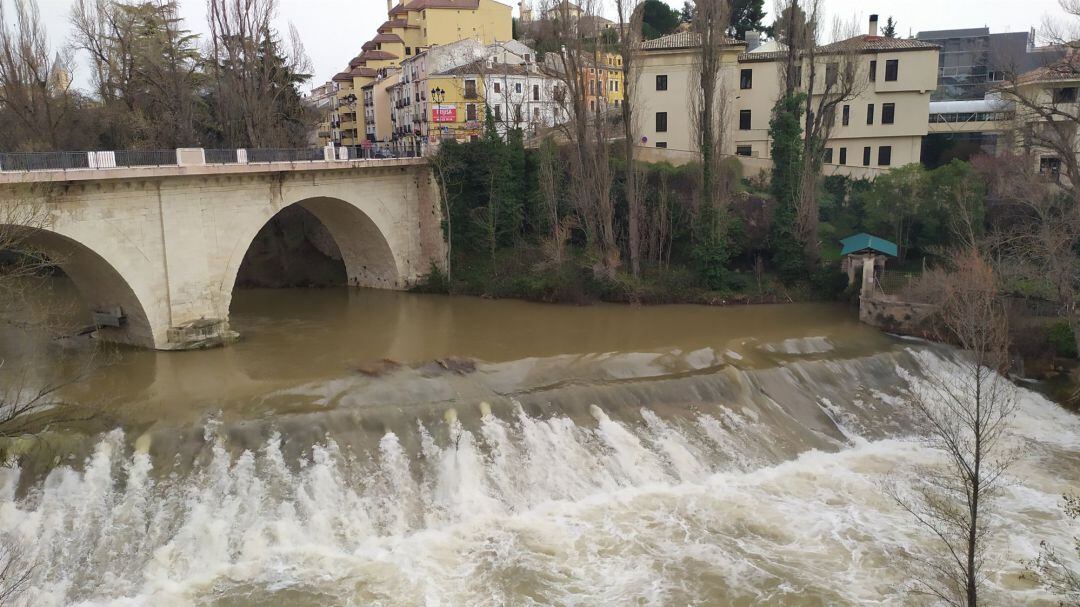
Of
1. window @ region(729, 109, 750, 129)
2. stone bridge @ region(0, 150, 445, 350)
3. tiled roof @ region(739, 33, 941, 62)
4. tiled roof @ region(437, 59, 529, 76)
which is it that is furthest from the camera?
tiled roof @ region(437, 59, 529, 76)

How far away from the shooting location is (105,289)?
21719mm

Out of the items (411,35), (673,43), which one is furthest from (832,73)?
(411,35)

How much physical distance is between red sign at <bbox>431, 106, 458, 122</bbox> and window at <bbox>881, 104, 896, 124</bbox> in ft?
74.8

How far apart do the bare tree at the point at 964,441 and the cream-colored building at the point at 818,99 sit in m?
14.3

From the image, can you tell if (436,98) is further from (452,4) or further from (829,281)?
(829,281)

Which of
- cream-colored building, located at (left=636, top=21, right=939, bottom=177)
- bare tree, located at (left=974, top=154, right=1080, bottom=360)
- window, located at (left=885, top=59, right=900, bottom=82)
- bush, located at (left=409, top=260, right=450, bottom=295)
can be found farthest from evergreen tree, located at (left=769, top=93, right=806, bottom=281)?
bush, located at (left=409, top=260, right=450, bottom=295)

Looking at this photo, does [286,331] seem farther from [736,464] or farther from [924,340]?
[924,340]

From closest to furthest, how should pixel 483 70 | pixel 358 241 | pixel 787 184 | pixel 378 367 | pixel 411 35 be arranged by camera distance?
pixel 378 367 → pixel 787 184 → pixel 358 241 → pixel 483 70 → pixel 411 35

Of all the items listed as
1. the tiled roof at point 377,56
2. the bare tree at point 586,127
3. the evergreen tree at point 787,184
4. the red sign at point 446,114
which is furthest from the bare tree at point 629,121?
the tiled roof at point 377,56

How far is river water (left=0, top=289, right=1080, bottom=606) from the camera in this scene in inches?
503

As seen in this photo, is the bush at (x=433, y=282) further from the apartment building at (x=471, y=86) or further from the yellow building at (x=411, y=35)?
the yellow building at (x=411, y=35)

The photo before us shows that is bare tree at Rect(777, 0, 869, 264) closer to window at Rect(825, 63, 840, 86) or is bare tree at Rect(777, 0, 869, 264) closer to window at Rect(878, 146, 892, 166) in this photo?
window at Rect(825, 63, 840, 86)

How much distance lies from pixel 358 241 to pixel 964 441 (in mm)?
23555

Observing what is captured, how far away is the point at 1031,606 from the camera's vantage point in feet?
40.0
